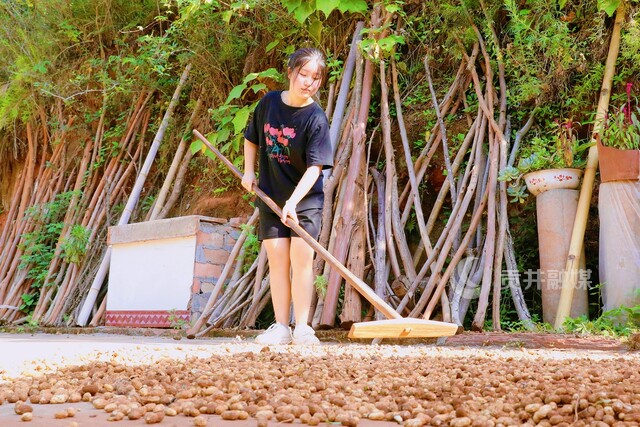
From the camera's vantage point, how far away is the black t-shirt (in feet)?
9.57

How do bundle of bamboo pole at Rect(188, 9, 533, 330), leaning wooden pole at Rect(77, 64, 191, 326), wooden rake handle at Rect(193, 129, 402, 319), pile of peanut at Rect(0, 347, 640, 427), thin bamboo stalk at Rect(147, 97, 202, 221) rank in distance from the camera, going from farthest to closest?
thin bamboo stalk at Rect(147, 97, 202, 221), leaning wooden pole at Rect(77, 64, 191, 326), bundle of bamboo pole at Rect(188, 9, 533, 330), wooden rake handle at Rect(193, 129, 402, 319), pile of peanut at Rect(0, 347, 640, 427)

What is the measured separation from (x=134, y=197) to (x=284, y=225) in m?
2.93

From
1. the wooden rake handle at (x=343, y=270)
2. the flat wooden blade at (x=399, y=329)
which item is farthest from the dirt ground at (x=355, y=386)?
the wooden rake handle at (x=343, y=270)

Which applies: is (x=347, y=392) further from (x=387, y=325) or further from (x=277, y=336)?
(x=277, y=336)

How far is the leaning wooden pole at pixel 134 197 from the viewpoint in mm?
5277

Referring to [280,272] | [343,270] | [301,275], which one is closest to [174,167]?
[280,272]

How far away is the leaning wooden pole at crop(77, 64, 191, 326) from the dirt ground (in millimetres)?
3144

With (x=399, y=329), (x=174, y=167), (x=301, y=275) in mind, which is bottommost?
(x=399, y=329)

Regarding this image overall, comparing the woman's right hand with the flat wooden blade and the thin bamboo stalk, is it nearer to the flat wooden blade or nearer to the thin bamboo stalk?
the flat wooden blade

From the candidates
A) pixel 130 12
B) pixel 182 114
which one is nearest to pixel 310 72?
pixel 182 114

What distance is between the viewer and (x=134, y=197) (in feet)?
18.3

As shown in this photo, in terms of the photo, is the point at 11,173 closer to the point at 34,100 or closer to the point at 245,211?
the point at 34,100

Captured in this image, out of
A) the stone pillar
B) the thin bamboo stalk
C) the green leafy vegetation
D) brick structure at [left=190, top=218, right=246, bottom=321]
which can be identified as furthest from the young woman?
the green leafy vegetation

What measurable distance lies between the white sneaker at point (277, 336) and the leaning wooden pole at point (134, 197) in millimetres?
2756
